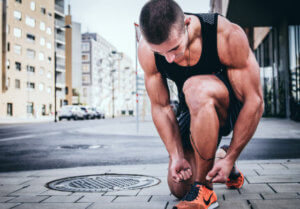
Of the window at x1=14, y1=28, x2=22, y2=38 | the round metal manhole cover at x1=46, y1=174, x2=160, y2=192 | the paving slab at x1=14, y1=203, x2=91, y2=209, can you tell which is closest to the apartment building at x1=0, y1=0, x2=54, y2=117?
the window at x1=14, y1=28, x2=22, y2=38

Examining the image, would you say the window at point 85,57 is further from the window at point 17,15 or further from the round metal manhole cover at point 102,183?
the round metal manhole cover at point 102,183

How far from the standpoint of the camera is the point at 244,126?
2.28 m

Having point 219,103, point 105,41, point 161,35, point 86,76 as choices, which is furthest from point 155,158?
point 105,41

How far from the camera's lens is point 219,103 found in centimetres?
233

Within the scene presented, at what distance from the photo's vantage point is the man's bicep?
2.58 m

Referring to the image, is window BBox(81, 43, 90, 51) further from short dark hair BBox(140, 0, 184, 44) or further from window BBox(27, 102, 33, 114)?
short dark hair BBox(140, 0, 184, 44)

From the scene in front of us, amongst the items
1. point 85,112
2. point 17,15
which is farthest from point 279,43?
point 17,15

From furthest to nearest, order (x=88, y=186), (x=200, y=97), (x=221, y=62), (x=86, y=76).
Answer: (x=86, y=76), (x=88, y=186), (x=221, y=62), (x=200, y=97)

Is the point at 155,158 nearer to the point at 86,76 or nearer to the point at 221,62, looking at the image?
the point at 221,62

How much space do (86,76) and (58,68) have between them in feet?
63.0

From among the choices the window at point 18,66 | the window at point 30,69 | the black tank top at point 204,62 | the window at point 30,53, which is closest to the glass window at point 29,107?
the window at point 30,69

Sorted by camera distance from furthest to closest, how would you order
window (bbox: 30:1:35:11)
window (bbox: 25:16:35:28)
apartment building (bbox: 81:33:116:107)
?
1. apartment building (bbox: 81:33:116:107)
2. window (bbox: 30:1:35:11)
3. window (bbox: 25:16:35:28)

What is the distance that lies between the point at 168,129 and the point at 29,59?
4736 centimetres

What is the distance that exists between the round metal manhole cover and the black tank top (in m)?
1.22
